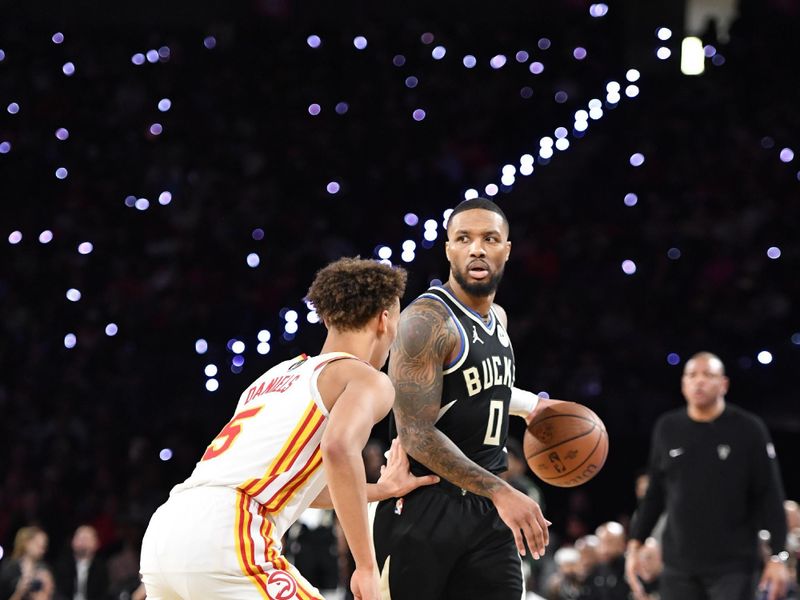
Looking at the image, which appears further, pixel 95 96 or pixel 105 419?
pixel 95 96

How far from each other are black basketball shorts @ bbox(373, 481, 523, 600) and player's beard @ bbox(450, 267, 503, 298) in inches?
26.9

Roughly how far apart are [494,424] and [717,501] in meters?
2.38

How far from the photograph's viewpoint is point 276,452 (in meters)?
3.36

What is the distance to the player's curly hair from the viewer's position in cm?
352

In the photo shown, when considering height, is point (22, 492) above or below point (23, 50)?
below

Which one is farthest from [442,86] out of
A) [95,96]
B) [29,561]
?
[29,561]

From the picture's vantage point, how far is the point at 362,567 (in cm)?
323

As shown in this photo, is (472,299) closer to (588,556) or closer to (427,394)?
(427,394)

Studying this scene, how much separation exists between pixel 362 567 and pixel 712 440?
3647mm

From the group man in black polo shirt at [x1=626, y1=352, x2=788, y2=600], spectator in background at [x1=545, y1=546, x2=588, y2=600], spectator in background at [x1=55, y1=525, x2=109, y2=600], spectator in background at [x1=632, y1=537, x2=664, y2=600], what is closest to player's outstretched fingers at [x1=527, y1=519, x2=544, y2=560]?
man in black polo shirt at [x1=626, y1=352, x2=788, y2=600]

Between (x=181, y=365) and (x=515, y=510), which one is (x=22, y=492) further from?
(x=515, y=510)

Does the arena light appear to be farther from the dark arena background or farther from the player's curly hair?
the player's curly hair

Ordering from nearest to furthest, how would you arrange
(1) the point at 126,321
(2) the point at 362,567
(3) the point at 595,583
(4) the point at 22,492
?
(2) the point at 362,567 < (3) the point at 595,583 < (4) the point at 22,492 < (1) the point at 126,321

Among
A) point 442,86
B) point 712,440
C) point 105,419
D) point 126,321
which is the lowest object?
point 712,440
